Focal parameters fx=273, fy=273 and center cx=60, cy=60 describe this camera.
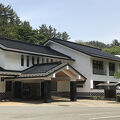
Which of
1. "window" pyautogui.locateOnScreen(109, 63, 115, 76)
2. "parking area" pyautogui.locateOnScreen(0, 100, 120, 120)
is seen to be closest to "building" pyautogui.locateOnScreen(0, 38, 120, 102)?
"window" pyautogui.locateOnScreen(109, 63, 115, 76)

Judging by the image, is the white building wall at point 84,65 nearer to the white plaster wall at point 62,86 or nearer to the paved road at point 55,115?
the white plaster wall at point 62,86

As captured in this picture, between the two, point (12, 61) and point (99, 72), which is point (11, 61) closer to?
point (12, 61)

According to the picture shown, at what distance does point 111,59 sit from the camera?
Answer: 129ft

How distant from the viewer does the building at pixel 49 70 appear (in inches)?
1085

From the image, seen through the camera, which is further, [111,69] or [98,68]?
[111,69]

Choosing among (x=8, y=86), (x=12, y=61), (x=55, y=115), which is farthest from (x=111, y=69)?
(x=55, y=115)

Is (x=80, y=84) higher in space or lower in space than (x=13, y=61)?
lower

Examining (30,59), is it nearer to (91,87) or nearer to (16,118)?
(91,87)

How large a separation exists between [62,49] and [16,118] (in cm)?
2579

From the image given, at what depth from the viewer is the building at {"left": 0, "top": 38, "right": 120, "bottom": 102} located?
2756 cm

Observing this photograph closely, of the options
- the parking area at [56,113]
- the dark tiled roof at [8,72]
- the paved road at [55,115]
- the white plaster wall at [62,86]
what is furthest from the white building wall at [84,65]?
the paved road at [55,115]

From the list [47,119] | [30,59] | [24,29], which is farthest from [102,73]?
[24,29]

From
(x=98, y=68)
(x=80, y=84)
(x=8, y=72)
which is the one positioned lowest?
(x=80, y=84)

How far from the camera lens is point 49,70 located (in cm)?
2602
